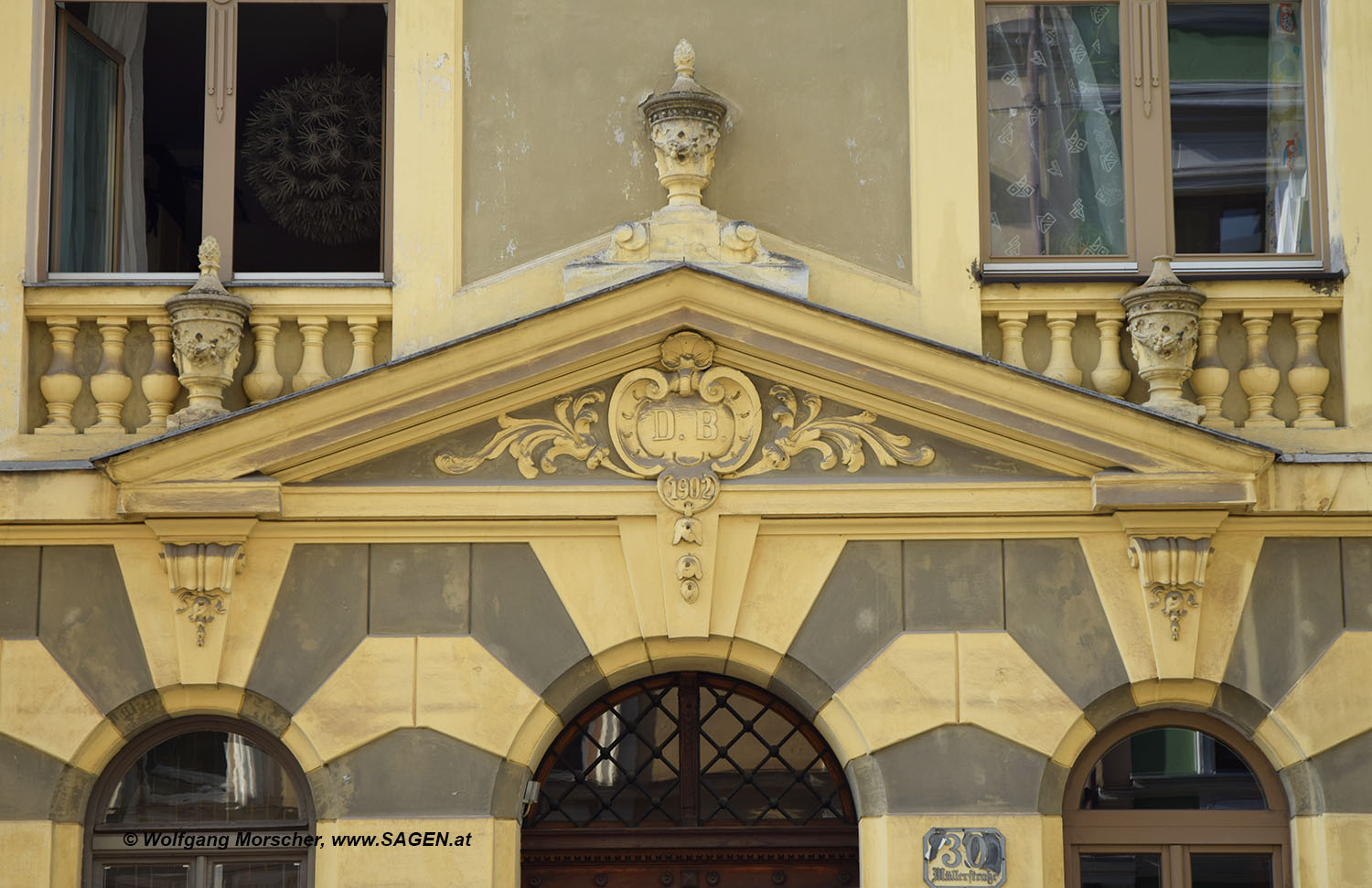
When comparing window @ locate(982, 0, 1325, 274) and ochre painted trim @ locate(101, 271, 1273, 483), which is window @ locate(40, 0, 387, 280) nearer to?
ochre painted trim @ locate(101, 271, 1273, 483)

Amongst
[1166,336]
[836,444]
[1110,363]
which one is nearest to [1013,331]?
[1110,363]

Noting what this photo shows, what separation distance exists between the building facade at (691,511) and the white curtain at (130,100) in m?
0.32

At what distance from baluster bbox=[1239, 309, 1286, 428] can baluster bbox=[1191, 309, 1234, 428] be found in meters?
0.10

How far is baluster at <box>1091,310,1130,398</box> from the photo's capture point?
8.76m

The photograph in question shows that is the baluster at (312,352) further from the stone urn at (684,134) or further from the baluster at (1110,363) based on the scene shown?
the baluster at (1110,363)

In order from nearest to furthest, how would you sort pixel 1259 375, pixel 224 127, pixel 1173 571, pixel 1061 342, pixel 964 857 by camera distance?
pixel 964 857
pixel 1173 571
pixel 1259 375
pixel 1061 342
pixel 224 127

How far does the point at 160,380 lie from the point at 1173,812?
5.10 meters

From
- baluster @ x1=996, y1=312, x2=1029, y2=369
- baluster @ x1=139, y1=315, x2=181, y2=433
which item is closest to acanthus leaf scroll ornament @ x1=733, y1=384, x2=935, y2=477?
baluster @ x1=996, y1=312, x2=1029, y2=369

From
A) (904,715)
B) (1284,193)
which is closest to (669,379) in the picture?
(904,715)

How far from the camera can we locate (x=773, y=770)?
29.2 feet

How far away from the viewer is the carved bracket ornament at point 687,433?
856cm

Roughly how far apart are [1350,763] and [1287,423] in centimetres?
160

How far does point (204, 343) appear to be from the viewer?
8586 mm

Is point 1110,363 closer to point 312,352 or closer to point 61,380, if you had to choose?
point 312,352
